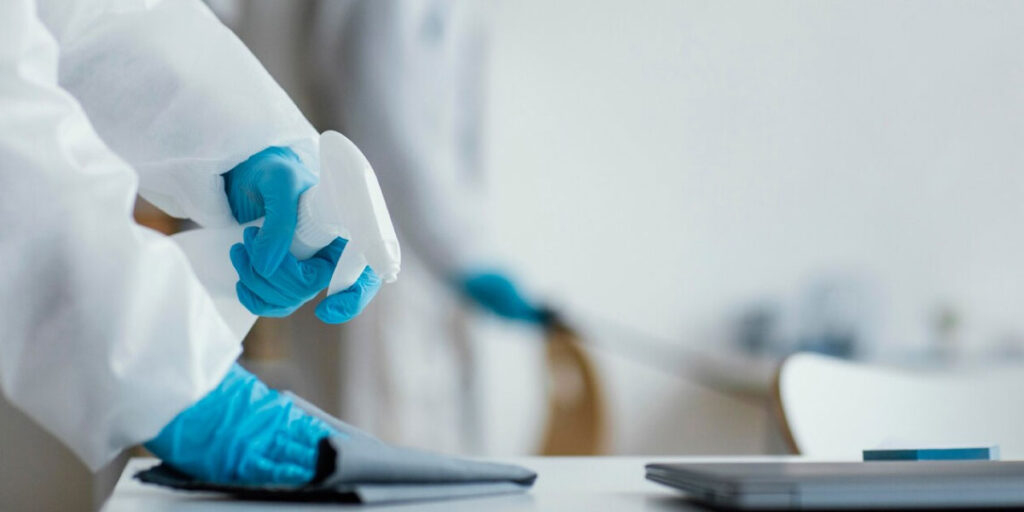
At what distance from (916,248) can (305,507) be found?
2.80 m

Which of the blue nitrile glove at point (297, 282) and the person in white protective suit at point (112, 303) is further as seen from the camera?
the blue nitrile glove at point (297, 282)

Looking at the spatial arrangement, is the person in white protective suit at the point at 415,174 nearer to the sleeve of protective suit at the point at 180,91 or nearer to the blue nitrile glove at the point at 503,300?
the blue nitrile glove at the point at 503,300

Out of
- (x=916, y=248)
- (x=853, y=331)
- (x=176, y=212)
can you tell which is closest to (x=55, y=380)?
(x=176, y=212)

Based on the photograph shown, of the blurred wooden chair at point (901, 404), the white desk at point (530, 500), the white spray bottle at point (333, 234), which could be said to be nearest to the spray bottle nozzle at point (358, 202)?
the white spray bottle at point (333, 234)

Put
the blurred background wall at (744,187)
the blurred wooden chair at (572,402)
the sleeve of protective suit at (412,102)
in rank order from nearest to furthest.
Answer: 1. the sleeve of protective suit at (412,102)
2. the blurred wooden chair at (572,402)
3. the blurred background wall at (744,187)

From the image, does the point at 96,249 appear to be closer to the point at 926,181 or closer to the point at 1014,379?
the point at 1014,379

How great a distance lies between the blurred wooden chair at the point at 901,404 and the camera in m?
1.33

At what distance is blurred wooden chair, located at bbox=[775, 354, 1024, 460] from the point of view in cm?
133

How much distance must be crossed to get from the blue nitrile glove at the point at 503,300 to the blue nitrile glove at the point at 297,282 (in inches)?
74.9

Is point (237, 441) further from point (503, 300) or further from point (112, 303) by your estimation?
point (503, 300)

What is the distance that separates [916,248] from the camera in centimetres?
304

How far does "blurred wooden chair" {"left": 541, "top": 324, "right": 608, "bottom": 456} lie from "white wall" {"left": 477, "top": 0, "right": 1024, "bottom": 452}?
186mm

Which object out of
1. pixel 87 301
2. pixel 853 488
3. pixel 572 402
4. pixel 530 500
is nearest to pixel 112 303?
pixel 87 301

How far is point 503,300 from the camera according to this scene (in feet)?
9.07
